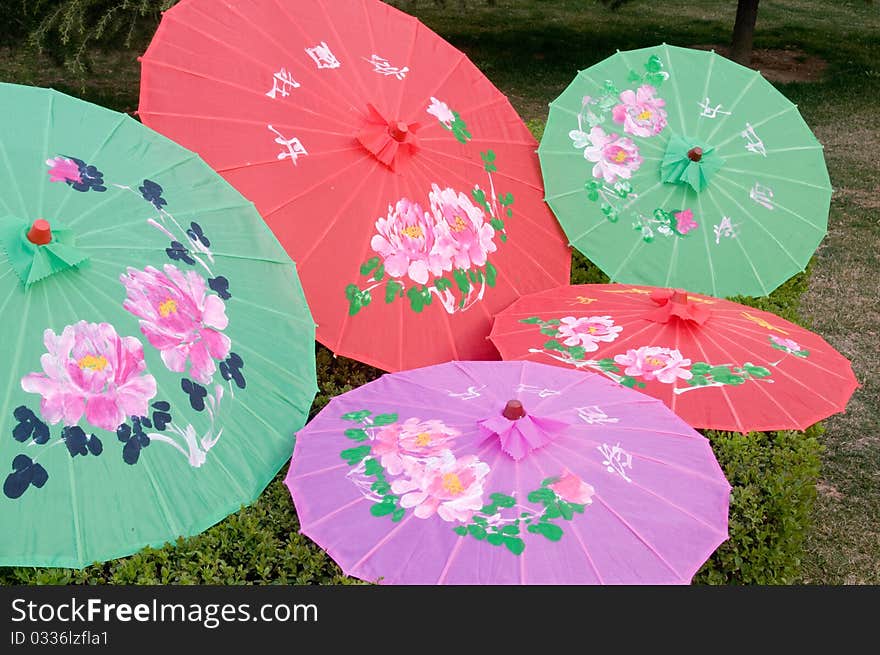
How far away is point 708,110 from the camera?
5719 millimetres

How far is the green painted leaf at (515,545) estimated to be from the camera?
2816 millimetres

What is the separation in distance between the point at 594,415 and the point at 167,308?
58.0 inches

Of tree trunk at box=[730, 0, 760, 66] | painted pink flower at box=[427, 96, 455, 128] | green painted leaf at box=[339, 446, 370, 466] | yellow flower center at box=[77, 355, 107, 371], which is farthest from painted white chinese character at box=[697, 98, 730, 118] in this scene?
tree trunk at box=[730, 0, 760, 66]

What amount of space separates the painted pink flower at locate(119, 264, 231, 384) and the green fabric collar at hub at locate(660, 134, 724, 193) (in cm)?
285

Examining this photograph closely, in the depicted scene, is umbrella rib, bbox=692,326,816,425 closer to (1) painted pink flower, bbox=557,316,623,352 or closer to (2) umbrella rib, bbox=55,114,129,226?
(1) painted pink flower, bbox=557,316,623,352

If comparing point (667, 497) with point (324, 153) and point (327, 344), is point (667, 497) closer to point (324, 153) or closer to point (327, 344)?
point (327, 344)

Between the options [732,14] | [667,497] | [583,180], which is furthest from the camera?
[732,14]

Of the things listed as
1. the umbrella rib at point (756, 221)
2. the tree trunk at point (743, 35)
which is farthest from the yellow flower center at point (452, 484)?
the tree trunk at point (743, 35)

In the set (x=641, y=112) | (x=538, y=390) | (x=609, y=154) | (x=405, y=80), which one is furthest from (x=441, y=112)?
(x=538, y=390)

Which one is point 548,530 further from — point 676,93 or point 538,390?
point 676,93

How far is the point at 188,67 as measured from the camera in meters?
4.22

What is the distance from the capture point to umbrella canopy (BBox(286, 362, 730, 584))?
2.83 meters

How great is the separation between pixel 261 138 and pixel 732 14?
48.1 feet

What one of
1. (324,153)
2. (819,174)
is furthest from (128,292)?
(819,174)
